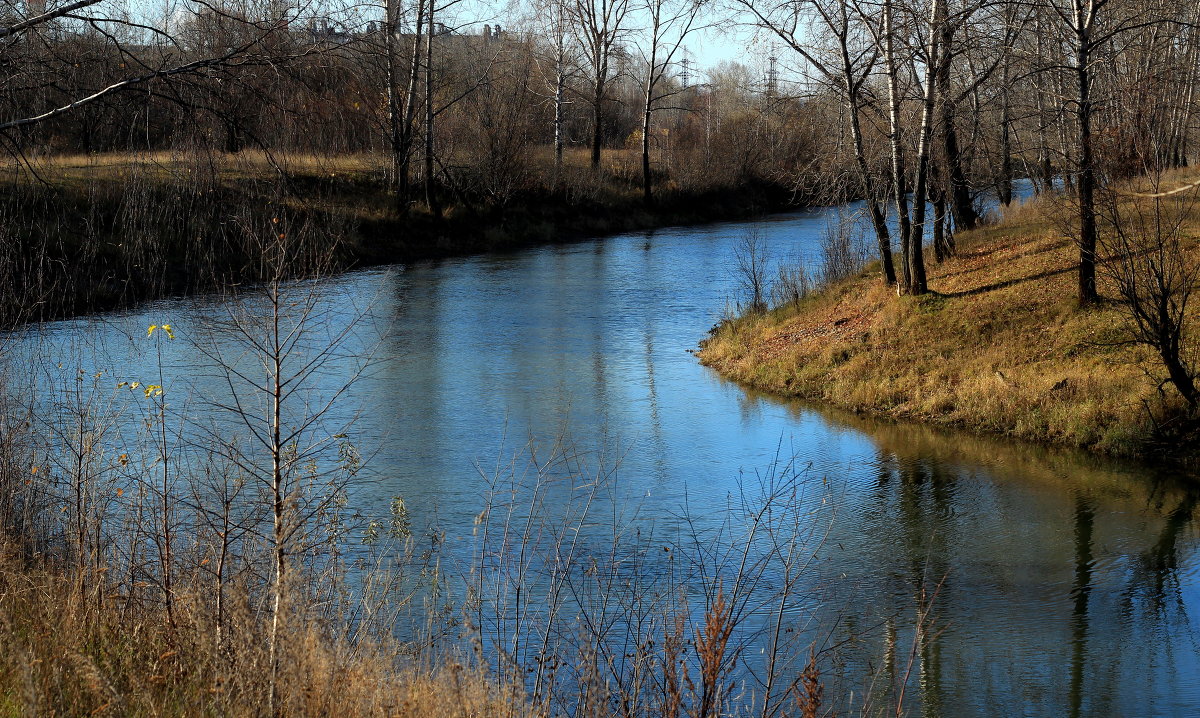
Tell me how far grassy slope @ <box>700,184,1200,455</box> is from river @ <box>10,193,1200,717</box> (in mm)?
498

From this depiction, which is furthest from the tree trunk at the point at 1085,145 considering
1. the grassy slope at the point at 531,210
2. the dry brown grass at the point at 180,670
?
the dry brown grass at the point at 180,670

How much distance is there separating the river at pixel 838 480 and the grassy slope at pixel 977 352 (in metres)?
0.50

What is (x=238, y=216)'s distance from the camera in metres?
6.77

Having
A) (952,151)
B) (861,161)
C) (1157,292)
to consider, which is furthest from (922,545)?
(952,151)

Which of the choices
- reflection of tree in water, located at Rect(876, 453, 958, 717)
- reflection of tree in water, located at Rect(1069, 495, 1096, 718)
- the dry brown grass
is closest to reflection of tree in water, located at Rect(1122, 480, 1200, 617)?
reflection of tree in water, located at Rect(1069, 495, 1096, 718)

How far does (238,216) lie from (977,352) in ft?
38.9

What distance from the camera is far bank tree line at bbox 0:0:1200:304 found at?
5.25 meters

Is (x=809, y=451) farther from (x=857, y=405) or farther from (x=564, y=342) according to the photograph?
(x=564, y=342)

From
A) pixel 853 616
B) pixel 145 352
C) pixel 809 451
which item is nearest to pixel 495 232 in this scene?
pixel 145 352

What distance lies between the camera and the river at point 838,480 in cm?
817

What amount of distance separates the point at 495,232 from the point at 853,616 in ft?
92.0

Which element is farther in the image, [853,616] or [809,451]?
[809,451]

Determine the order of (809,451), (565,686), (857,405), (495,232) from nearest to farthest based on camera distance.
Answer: (565,686), (809,451), (857,405), (495,232)

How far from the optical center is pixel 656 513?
11.1m
